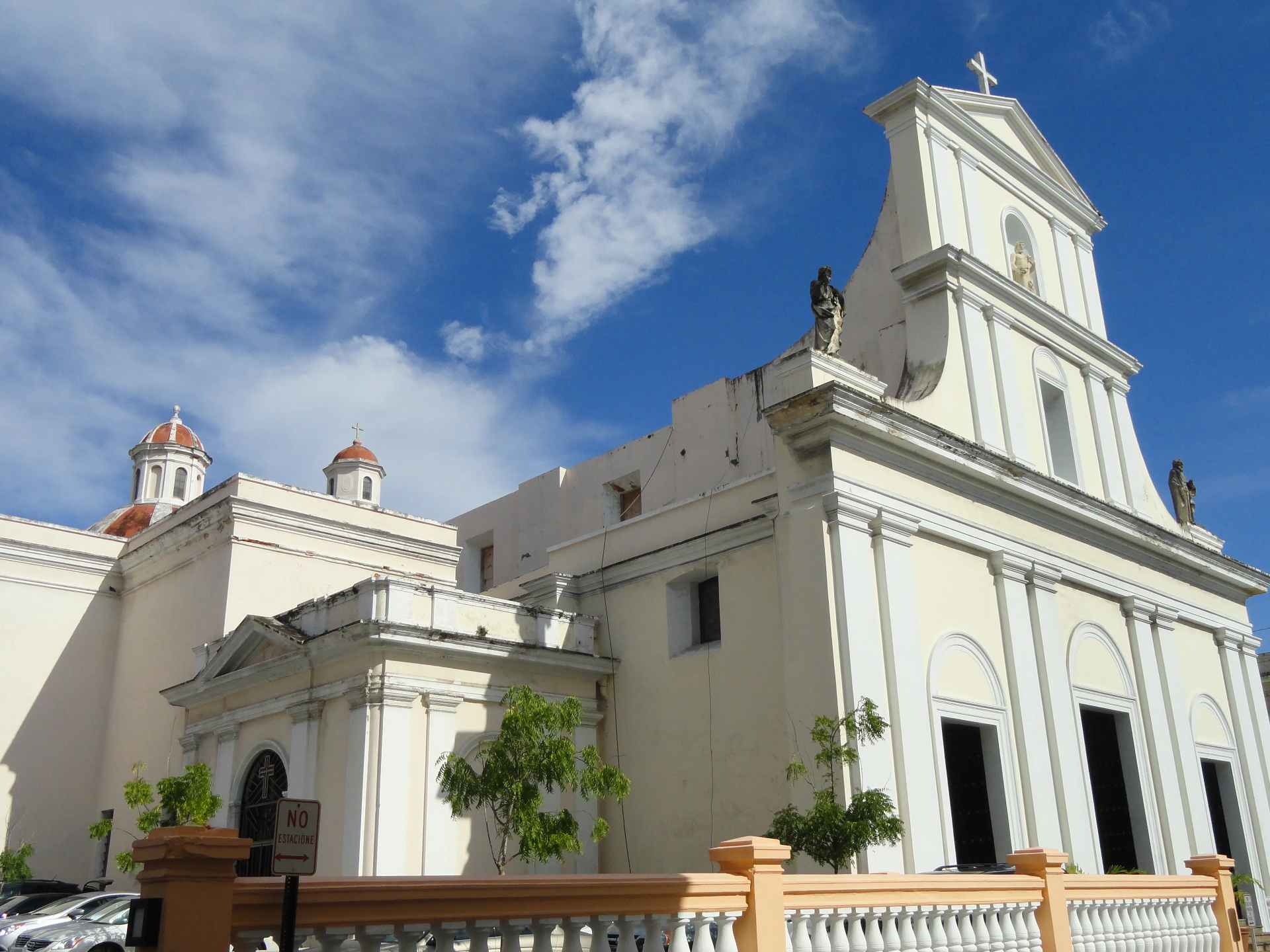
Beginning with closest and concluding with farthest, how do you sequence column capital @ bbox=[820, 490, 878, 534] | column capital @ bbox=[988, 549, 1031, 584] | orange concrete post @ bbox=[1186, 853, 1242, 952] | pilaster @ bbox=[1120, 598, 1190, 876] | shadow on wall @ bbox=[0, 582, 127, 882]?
orange concrete post @ bbox=[1186, 853, 1242, 952] < column capital @ bbox=[820, 490, 878, 534] < column capital @ bbox=[988, 549, 1031, 584] < pilaster @ bbox=[1120, 598, 1190, 876] < shadow on wall @ bbox=[0, 582, 127, 882]

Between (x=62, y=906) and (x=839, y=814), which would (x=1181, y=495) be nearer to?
(x=839, y=814)

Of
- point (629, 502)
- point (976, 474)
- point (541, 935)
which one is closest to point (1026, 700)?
point (976, 474)

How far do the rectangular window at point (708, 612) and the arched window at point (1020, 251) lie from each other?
7931 mm

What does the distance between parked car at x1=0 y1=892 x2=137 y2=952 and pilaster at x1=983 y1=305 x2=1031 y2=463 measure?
46.9ft

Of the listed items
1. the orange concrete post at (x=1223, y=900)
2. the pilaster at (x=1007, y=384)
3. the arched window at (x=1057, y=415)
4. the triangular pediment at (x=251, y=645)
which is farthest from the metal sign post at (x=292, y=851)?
the arched window at (x=1057, y=415)

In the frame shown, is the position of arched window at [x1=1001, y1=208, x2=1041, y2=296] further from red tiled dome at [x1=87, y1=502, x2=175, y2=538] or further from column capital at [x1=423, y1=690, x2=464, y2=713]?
red tiled dome at [x1=87, y1=502, x2=175, y2=538]

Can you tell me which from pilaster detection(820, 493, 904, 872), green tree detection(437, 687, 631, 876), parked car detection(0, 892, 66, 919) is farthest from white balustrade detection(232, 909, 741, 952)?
parked car detection(0, 892, 66, 919)

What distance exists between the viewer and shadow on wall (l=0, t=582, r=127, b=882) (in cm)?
2406

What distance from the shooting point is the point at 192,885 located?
510 cm

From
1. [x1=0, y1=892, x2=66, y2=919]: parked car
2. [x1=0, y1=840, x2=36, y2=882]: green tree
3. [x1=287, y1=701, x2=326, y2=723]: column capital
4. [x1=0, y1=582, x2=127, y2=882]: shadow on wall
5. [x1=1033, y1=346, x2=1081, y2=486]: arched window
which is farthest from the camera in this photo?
[x1=0, y1=582, x2=127, y2=882]: shadow on wall

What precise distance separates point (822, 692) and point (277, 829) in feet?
31.1

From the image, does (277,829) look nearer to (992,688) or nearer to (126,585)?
(992,688)

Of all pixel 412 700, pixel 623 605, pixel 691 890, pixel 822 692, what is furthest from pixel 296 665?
pixel 691 890

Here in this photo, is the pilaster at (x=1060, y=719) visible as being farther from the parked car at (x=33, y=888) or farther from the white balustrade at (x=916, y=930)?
the parked car at (x=33, y=888)
